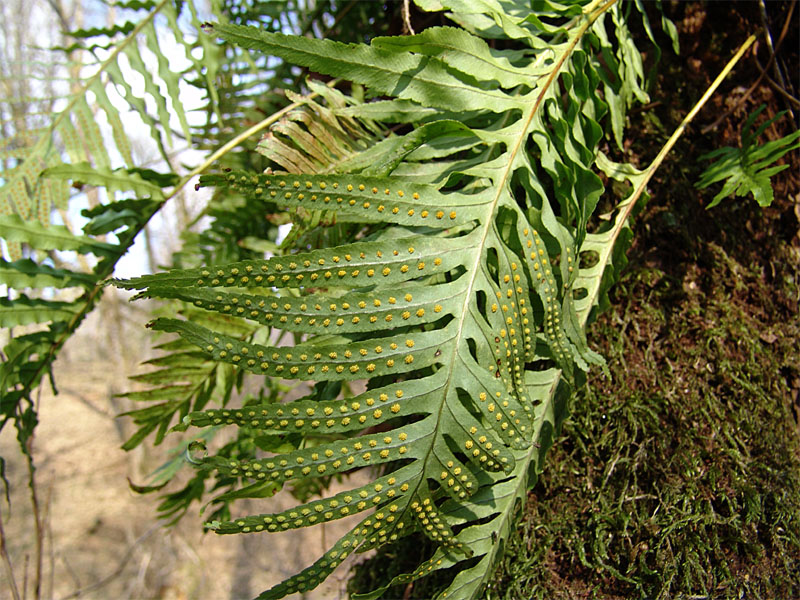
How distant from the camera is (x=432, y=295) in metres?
0.71

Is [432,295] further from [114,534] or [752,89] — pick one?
[114,534]

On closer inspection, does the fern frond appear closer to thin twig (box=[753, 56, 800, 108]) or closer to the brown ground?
thin twig (box=[753, 56, 800, 108])

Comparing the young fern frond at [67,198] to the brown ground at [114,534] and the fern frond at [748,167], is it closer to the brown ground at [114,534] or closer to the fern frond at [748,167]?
the fern frond at [748,167]

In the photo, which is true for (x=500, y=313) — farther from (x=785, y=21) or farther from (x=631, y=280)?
(x=785, y=21)

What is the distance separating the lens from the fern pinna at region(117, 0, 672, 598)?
2.06 ft

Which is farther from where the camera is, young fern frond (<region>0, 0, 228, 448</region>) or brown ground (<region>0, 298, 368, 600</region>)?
brown ground (<region>0, 298, 368, 600</region>)

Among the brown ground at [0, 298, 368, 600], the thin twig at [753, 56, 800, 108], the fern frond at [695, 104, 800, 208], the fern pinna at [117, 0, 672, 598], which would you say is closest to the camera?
the fern pinna at [117, 0, 672, 598]

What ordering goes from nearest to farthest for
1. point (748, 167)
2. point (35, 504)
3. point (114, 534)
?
point (748, 167), point (35, 504), point (114, 534)

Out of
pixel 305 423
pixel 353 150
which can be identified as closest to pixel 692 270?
pixel 353 150

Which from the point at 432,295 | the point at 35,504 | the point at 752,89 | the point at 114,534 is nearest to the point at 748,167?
the point at 752,89

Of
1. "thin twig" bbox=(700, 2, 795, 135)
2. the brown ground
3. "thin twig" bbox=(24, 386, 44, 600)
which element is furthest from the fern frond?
the brown ground

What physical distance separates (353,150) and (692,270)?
2.42 ft

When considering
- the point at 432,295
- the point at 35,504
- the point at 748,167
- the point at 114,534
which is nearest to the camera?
the point at 432,295

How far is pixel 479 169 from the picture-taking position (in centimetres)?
80
